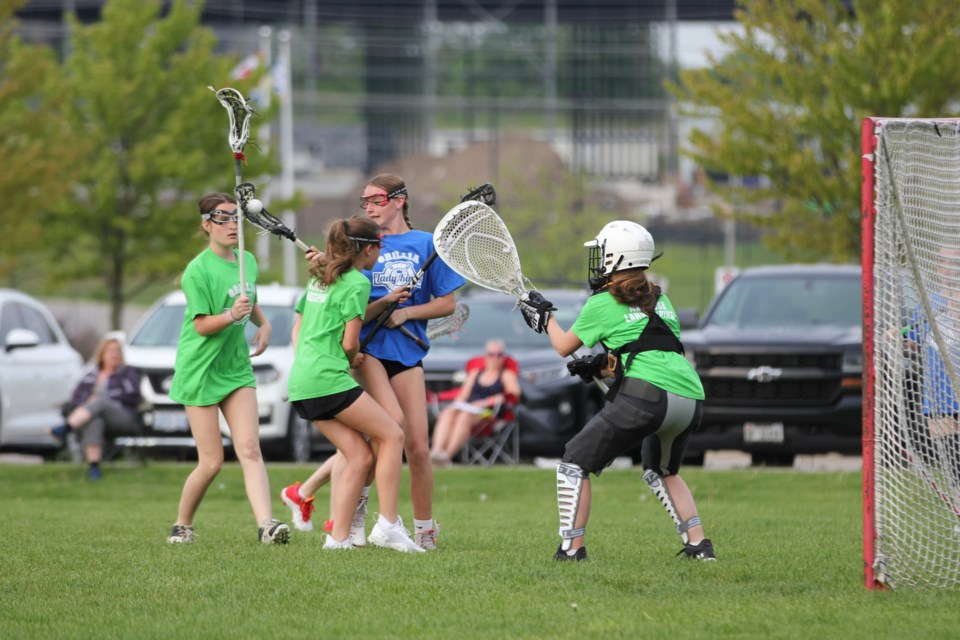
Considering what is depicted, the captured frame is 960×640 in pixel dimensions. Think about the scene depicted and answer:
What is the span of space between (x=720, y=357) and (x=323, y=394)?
25.1 feet

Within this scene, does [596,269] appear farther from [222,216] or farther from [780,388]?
[780,388]

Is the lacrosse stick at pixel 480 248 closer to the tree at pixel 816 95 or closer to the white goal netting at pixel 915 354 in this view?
the white goal netting at pixel 915 354

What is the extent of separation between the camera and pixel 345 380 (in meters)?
8.38

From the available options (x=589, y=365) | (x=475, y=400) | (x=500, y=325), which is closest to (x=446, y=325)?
(x=589, y=365)

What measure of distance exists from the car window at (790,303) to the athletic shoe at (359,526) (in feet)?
26.2

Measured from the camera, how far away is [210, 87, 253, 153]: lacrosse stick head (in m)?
8.95

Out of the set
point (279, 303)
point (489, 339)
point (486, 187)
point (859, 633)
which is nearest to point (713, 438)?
point (489, 339)

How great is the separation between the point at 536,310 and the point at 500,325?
9735 millimetres

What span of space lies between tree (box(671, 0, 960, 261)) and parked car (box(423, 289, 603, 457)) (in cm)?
585

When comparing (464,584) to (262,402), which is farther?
(262,402)

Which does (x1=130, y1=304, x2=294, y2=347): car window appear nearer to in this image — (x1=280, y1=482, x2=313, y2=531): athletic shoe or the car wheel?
the car wheel

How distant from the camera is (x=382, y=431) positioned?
8391 millimetres

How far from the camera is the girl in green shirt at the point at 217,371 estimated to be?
8.87 metres

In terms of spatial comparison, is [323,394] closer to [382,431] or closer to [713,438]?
[382,431]
